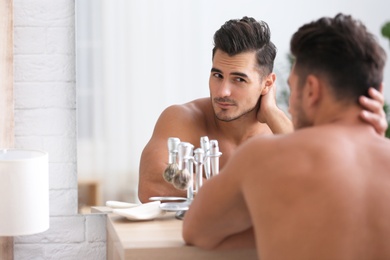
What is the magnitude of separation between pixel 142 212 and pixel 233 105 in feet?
3.20

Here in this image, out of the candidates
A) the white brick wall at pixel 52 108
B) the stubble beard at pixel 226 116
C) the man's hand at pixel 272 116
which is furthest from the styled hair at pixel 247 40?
the white brick wall at pixel 52 108

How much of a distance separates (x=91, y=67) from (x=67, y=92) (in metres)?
0.16

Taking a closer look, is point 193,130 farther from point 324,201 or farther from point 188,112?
point 324,201

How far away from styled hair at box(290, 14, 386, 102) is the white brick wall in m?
1.97

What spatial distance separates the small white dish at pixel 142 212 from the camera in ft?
7.91

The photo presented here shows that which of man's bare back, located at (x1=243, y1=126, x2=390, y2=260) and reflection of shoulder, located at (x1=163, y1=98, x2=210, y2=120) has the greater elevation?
reflection of shoulder, located at (x1=163, y1=98, x2=210, y2=120)

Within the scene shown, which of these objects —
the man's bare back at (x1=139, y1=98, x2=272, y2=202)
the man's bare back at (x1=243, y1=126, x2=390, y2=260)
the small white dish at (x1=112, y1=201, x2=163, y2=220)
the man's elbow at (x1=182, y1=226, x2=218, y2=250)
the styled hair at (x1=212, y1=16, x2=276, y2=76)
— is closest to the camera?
the man's bare back at (x1=243, y1=126, x2=390, y2=260)

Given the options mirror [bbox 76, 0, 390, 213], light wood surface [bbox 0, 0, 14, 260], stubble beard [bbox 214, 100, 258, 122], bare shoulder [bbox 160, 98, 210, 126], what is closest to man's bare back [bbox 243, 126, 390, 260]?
stubble beard [bbox 214, 100, 258, 122]

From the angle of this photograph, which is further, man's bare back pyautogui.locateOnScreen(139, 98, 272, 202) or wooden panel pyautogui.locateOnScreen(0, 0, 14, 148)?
wooden panel pyautogui.locateOnScreen(0, 0, 14, 148)

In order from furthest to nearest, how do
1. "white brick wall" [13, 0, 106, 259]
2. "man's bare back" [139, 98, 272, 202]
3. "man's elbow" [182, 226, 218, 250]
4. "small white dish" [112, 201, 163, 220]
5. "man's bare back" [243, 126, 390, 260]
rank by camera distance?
"white brick wall" [13, 0, 106, 259], "man's bare back" [139, 98, 272, 202], "small white dish" [112, 201, 163, 220], "man's elbow" [182, 226, 218, 250], "man's bare back" [243, 126, 390, 260]

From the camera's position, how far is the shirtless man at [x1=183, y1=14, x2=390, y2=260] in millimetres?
1639

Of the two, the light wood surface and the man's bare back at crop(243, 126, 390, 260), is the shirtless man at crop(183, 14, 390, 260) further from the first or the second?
the light wood surface

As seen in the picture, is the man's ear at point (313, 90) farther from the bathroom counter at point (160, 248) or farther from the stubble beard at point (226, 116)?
the stubble beard at point (226, 116)

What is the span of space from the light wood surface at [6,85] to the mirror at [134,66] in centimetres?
31
